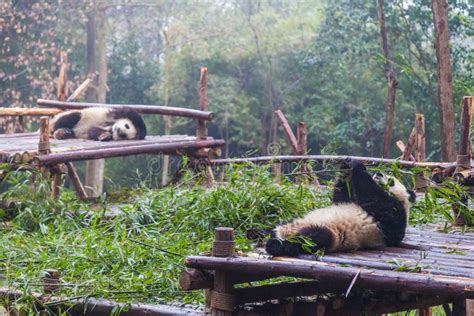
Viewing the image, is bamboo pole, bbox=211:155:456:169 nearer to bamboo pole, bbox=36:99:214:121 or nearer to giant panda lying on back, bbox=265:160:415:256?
bamboo pole, bbox=36:99:214:121

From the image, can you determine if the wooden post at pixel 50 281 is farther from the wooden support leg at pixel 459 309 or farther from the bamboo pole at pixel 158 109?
the bamboo pole at pixel 158 109

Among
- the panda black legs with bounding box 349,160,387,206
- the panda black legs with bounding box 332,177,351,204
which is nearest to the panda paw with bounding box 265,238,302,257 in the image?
the panda black legs with bounding box 349,160,387,206

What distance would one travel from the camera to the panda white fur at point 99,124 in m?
9.61

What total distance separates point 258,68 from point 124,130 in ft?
29.6

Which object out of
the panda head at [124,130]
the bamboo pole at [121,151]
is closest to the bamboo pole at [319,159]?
the bamboo pole at [121,151]

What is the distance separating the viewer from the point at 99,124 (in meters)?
9.97

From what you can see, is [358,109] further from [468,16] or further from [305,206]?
[305,206]

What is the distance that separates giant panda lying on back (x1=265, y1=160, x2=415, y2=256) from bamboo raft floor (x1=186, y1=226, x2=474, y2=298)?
76 mm

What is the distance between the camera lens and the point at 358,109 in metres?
16.8

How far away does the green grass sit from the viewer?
15.3 ft

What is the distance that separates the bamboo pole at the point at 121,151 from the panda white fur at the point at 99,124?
70cm

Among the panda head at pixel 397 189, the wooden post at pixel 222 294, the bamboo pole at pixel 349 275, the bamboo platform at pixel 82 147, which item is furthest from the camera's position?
the bamboo platform at pixel 82 147

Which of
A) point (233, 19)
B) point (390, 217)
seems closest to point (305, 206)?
point (390, 217)

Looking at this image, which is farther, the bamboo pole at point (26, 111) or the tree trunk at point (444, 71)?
the tree trunk at point (444, 71)
